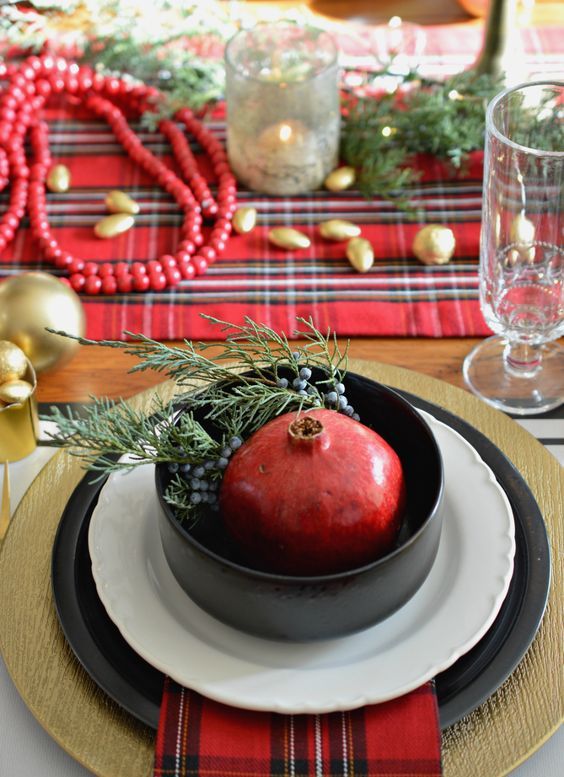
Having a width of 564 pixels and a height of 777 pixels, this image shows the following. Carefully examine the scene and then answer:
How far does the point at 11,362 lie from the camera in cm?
75

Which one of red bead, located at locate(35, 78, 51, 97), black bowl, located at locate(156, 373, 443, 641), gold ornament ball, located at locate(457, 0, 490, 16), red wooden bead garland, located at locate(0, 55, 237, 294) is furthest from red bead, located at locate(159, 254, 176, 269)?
gold ornament ball, located at locate(457, 0, 490, 16)

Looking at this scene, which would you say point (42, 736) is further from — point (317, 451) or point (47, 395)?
point (47, 395)

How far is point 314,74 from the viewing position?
3.21ft

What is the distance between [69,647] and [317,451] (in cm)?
19

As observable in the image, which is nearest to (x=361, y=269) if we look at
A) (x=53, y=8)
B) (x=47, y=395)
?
(x=47, y=395)

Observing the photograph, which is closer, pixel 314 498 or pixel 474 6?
pixel 314 498

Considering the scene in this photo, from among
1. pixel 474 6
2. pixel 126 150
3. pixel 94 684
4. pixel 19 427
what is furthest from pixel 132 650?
pixel 474 6

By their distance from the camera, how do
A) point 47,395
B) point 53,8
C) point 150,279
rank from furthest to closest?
point 53,8
point 150,279
point 47,395

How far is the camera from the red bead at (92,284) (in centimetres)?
94

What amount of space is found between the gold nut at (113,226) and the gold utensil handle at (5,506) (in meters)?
0.35

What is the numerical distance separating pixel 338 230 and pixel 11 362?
391 mm

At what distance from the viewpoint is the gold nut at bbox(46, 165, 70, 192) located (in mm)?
1055

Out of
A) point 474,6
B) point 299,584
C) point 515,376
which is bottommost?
point 515,376

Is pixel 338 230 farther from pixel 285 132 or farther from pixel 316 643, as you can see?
pixel 316 643
